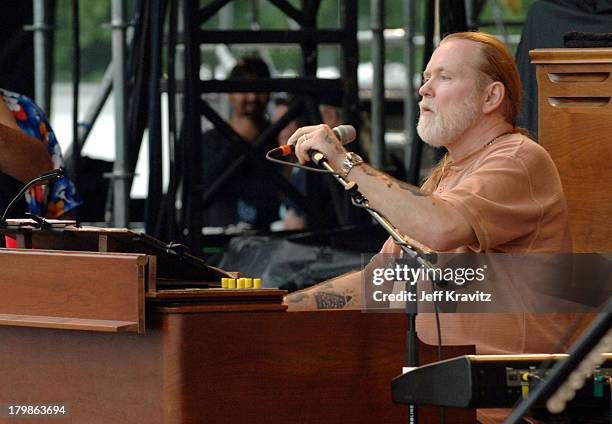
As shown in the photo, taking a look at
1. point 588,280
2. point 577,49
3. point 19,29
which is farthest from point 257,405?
point 19,29

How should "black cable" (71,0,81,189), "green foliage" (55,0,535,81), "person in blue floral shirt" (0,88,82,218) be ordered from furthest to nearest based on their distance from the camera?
"green foliage" (55,0,535,81), "black cable" (71,0,81,189), "person in blue floral shirt" (0,88,82,218)

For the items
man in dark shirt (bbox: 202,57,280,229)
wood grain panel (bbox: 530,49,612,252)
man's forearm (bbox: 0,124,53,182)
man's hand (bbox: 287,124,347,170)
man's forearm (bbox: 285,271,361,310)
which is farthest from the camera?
man in dark shirt (bbox: 202,57,280,229)

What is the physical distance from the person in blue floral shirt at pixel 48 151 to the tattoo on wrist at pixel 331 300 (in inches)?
61.0

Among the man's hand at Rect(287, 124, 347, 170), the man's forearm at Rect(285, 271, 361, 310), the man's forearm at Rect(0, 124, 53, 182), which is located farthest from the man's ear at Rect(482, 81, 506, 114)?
the man's forearm at Rect(0, 124, 53, 182)

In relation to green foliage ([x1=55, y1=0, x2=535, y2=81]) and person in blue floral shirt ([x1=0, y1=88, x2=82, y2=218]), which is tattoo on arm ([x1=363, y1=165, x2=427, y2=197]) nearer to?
person in blue floral shirt ([x1=0, y1=88, x2=82, y2=218])

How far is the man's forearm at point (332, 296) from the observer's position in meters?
3.99

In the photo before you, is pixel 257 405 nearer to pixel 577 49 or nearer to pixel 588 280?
pixel 588 280

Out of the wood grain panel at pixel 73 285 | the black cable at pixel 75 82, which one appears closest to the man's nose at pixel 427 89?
the wood grain panel at pixel 73 285

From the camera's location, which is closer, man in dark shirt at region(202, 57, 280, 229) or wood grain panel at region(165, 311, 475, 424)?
wood grain panel at region(165, 311, 475, 424)

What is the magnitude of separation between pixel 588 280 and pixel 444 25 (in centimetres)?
293

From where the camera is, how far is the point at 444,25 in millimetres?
6438

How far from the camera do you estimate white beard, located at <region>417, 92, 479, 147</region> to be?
3814 mm

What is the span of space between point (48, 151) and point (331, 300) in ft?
5.35

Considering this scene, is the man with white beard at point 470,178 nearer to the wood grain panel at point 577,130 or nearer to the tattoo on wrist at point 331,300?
the tattoo on wrist at point 331,300
